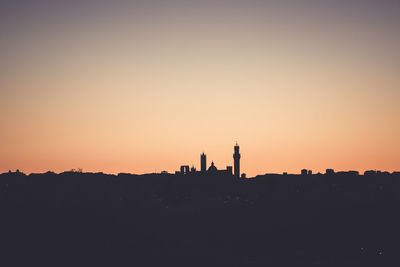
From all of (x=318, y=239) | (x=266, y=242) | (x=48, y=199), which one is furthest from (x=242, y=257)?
(x=48, y=199)

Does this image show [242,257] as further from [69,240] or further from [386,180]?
[386,180]

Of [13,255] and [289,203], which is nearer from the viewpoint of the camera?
[13,255]

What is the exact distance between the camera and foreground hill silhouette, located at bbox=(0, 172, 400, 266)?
102250 mm

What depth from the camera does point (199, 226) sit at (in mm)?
122062

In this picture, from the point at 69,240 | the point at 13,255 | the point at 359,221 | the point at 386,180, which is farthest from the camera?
the point at 386,180

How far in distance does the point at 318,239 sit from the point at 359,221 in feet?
49.2

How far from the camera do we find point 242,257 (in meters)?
103

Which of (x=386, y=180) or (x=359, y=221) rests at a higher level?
(x=386, y=180)

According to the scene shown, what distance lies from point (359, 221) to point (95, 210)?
5567 cm

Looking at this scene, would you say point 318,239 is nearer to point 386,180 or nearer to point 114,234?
point 114,234

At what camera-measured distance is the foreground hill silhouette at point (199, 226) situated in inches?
4026

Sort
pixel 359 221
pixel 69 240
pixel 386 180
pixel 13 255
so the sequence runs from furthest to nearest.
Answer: pixel 386 180, pixel 359 221, pixel 69 240, pixel 13 255

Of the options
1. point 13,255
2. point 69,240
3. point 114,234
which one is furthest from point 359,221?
point 13,255

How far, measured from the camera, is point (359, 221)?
12619cm
